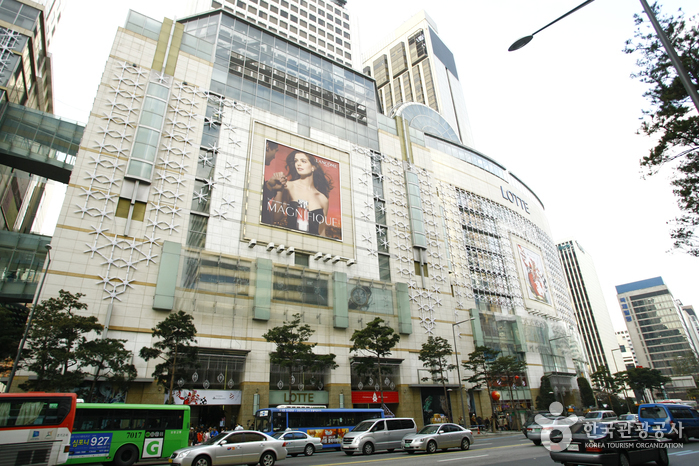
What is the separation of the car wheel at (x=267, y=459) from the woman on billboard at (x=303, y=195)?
26072mm

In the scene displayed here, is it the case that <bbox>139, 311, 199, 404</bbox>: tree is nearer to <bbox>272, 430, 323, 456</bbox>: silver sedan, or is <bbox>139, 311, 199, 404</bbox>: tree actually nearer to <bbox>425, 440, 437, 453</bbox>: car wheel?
<bbox>272, 430, 323, 456</bbox>: silver sedan

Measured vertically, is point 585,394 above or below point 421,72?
below

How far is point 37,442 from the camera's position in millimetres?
13281

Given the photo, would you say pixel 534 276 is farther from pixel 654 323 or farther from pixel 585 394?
pixel 654 323

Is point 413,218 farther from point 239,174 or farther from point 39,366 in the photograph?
point 39,366

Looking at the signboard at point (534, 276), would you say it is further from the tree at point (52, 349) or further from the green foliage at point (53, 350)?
the tree at point (52, 349)

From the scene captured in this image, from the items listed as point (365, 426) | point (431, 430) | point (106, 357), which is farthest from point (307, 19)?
point (431, 430)

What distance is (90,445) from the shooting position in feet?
53.1

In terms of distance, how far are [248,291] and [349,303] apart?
35.7 feet

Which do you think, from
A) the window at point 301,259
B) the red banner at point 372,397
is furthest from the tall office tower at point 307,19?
the red banner at point 372,397

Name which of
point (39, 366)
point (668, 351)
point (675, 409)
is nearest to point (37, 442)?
point (39, 366)

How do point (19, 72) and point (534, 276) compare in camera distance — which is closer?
point (19, 72)

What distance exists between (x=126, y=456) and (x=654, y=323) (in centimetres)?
17405

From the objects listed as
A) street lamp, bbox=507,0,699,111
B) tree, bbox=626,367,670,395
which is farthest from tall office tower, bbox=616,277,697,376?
street lamp, bbox=507,0,699,111
